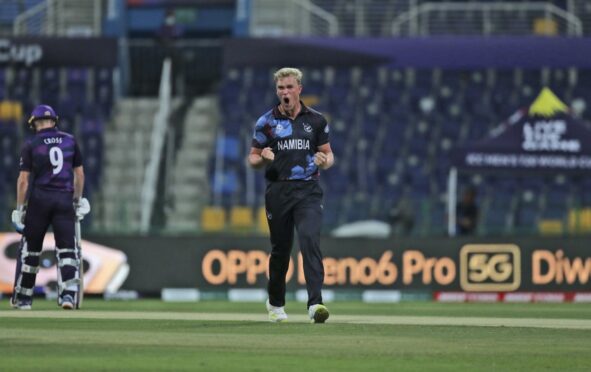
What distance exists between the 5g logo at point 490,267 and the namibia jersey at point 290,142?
10718 mm

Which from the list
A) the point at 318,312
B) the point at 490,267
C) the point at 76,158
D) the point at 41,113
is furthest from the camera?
the point at 490,267

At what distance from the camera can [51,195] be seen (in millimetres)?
16156

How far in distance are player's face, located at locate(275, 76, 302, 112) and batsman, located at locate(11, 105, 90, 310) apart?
3.34m

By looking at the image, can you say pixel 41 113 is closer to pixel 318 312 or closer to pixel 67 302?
pixel 67 302

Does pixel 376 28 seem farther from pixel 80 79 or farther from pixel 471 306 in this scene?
pixel 471 306

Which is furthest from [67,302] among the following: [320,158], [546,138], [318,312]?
[546,138]

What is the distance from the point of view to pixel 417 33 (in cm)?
3372

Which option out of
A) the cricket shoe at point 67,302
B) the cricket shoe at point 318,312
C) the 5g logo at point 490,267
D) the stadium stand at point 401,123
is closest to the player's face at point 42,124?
the cricket shoe at point 67,302

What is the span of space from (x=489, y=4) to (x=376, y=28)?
2488 millimetres

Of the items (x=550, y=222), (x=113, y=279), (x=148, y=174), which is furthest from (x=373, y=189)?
(x=113, y=279)

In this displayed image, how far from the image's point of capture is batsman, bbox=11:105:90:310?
52.7 feet

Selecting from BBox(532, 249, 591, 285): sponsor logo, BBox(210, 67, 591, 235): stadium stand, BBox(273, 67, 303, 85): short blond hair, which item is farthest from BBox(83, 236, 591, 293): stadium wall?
BBox(273, 67, 303, 85): short blond hair

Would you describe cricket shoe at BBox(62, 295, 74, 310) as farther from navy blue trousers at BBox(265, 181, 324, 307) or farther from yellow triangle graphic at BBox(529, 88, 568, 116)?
yellow triangle graphic at BBox(529, 88, 568, 116)

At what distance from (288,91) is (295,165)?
0.64 meters
